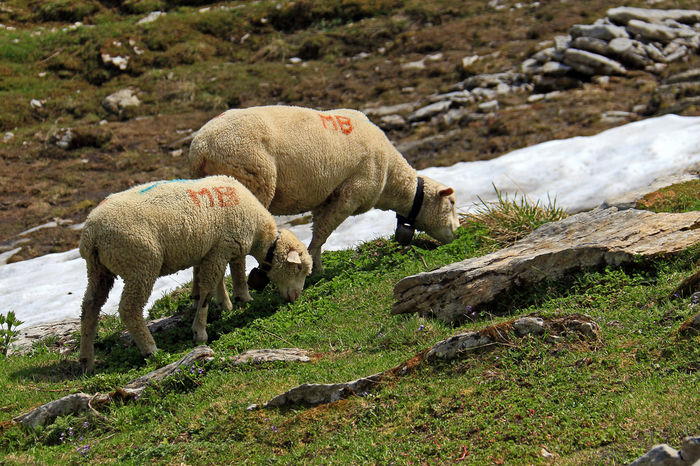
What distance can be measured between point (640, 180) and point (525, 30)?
15461 mm

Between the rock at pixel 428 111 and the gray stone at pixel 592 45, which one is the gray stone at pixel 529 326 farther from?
the gray stone at pixel 592 45

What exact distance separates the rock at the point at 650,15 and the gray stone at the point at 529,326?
77.4 feet

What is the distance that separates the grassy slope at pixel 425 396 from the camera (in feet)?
17.9

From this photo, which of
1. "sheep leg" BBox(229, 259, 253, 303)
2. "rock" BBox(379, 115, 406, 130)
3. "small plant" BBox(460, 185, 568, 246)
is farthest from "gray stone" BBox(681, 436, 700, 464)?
"rock" BBox(379, 115, 406, 130)

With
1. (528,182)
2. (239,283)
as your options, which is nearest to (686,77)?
(528,182)

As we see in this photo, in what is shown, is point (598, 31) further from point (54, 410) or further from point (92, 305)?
point (54, 410)

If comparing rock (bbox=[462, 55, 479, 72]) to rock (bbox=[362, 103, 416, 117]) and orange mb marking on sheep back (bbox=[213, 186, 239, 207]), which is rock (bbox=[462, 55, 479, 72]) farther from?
orange mb marking on sheep back (bbox=[213, 186, 239, 207])

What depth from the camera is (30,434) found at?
716 centimetres

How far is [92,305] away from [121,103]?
18.9 metres

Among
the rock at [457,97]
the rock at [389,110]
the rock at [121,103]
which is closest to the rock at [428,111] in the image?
the rock at [457,97]

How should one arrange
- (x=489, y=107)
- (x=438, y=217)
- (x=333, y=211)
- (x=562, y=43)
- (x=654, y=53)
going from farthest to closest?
(x=562, y=43) < (x=654, y=53) < (x=489, y=107) < (x=438, y=217) < (x=333, y=211)

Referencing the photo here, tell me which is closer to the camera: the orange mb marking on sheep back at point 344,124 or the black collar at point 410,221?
the orange mb marking on sheep back at point 344,124

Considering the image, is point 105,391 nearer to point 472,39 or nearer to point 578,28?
point 578,28

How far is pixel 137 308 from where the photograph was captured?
8711mm
